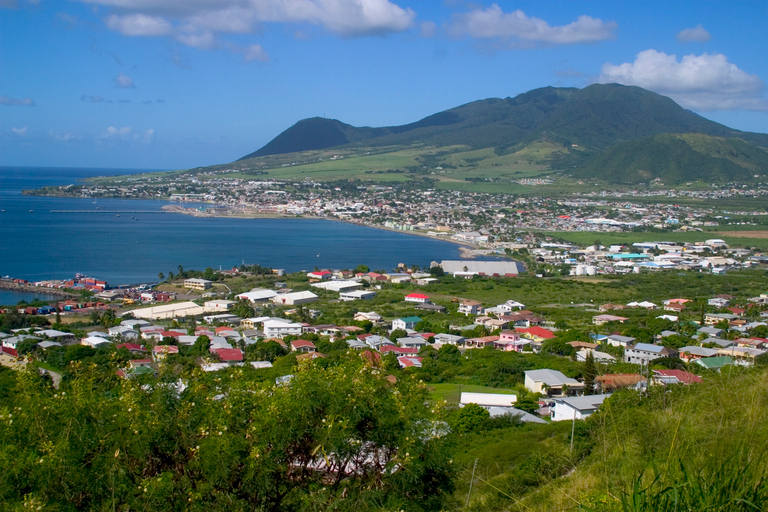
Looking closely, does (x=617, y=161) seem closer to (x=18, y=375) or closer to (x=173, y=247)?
(x=173, y=247)

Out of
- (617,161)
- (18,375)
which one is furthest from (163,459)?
(617,161)

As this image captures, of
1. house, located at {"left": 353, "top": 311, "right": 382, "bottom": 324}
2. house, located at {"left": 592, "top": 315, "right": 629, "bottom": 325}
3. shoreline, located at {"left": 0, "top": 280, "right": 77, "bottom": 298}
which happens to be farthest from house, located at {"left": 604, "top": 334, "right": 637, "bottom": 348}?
shoreline, located at {"left": 0, "top": 280, "right": 77, "bottom": 298}

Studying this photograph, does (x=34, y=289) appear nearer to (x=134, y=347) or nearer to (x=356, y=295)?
(x=356, y=295)

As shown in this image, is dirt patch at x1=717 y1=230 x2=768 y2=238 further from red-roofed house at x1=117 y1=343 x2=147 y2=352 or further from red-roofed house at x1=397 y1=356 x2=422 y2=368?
red-roofed house at x1=117 y1=343 x2=147 y2=352

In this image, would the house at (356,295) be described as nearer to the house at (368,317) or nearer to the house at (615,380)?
the house at (368,317)

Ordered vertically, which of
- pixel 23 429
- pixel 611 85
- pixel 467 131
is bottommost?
pixel 23 429

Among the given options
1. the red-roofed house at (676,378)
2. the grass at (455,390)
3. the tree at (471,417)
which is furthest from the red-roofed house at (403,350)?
the red-roofed house at (676,378)

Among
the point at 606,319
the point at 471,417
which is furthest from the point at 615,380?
the point at 606,319
